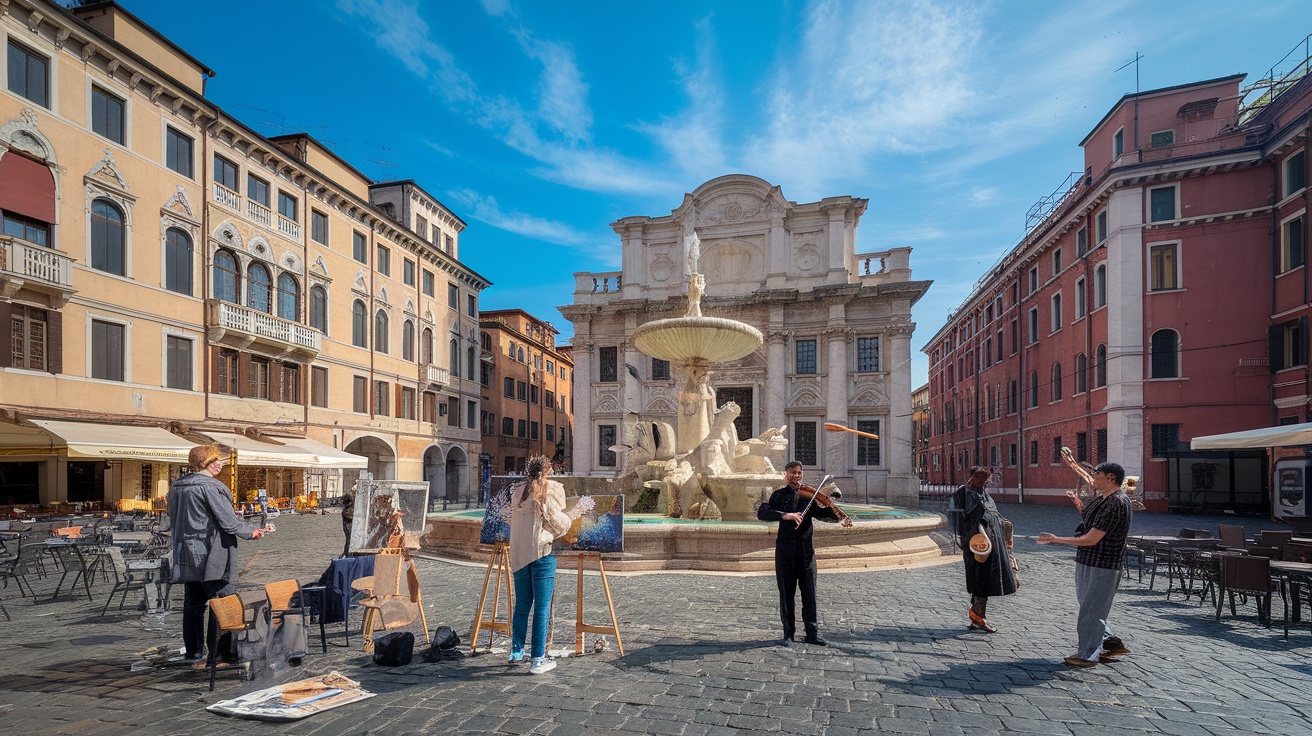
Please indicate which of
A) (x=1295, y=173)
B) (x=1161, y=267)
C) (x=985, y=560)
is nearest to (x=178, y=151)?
(x=985, y=560)

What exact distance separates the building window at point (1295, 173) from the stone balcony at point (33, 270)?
3615 cm

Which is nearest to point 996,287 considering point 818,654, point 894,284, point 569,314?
point 894,284

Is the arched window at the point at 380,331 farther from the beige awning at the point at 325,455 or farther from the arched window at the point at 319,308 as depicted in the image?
the beige awning at the point at 325,455

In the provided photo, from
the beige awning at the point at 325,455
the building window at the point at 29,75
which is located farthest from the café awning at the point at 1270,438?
the building window at the point at 29,75

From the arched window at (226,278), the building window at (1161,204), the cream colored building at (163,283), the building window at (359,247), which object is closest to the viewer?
the cream colored building at (163,283)

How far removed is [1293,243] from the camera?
23094 millimetres

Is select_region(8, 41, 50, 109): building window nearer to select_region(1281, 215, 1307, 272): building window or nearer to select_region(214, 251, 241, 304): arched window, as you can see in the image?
select_region(214, 251, 241, 304): arched window

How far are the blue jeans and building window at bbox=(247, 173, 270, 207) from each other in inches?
978

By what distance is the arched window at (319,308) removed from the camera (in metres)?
27.9

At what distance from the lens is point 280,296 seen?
86.0 ft

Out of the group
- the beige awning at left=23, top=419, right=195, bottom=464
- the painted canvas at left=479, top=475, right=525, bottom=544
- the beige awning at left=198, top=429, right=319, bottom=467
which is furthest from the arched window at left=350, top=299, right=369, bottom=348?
the painted canvas at left=479, top=475, right=525, bottom=544

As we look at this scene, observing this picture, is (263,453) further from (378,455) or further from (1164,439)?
(1164,439)

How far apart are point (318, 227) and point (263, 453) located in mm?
13484

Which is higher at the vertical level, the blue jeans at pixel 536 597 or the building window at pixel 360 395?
the building window at pixel 360 395
